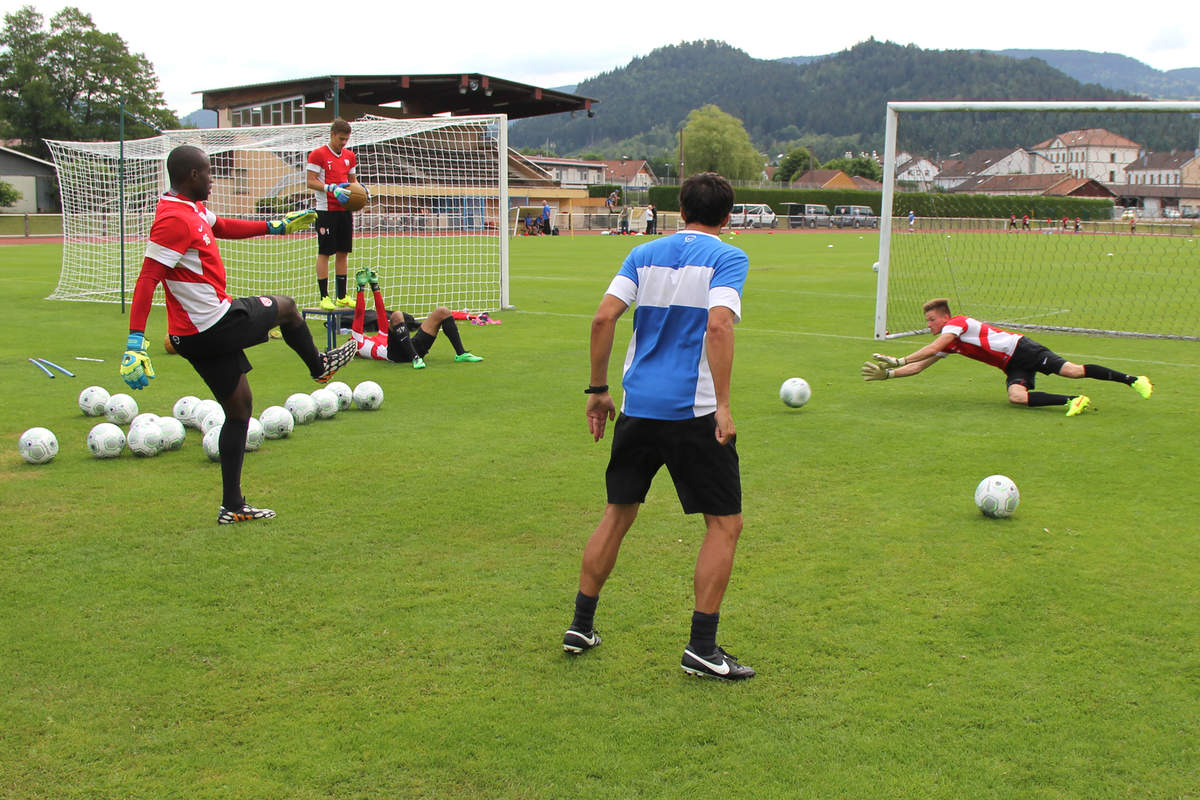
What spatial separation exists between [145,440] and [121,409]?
4.11 feet

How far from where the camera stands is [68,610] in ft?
16.0

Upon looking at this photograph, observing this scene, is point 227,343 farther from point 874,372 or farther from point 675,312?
point 874,372

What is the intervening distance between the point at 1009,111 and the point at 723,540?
11.8 metres

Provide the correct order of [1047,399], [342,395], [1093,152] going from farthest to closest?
[1093,152], [342,395], [1047,399]

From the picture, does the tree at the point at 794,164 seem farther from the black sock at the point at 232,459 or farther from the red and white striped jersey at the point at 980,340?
the black sock at the point at 232,459

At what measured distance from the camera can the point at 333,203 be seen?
12.8 meters

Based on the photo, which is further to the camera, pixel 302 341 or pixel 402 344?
pixel 402 344

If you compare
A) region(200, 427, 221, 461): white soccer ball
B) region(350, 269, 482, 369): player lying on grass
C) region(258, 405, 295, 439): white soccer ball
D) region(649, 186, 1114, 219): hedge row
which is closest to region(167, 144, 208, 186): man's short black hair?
region(200, 427, 221, 461): white soccer ball

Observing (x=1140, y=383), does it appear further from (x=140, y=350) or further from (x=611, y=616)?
(x=140, y=350)

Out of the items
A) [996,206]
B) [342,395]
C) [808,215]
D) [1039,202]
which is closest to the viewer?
[342,395]

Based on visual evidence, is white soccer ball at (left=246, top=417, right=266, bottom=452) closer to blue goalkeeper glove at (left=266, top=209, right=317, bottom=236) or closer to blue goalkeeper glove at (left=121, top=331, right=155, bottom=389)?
blue goalkeeper glove at (left=266, top=209, right=317, bottom=236)

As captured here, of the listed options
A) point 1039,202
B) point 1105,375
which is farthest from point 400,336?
point 1039,202

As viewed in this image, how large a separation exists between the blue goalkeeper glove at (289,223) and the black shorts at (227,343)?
102 centimetres

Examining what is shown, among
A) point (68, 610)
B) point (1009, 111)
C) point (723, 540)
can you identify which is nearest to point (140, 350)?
point (68, 610)
